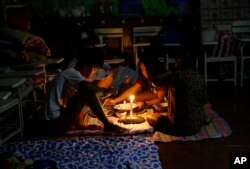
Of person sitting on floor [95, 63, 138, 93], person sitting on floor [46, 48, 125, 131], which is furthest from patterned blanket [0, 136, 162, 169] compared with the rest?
person sitting on floor [95, 63, 138, 93]

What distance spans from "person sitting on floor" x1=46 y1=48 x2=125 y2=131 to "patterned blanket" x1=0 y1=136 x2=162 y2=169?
0.85 feet

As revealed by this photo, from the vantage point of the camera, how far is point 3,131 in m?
5.14

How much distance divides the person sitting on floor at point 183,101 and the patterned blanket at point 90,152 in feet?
1.59

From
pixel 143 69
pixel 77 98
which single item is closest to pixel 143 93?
pixel 143 69

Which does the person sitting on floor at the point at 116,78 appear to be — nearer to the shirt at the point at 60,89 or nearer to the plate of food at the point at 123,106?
the plate of food at the point at 123,106

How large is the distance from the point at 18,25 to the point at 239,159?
5.58m

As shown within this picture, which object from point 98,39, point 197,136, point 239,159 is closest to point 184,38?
point 98,39

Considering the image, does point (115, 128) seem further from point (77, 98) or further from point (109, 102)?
point (109, 102)

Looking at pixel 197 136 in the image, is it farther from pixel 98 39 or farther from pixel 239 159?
pixel 98 39

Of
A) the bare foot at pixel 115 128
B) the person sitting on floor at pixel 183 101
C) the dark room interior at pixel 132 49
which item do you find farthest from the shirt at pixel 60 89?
the person sitting on floor at pixel 183 101

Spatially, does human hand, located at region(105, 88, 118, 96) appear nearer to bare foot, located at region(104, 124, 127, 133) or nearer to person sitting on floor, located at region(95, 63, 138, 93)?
person sitting on floor, located at region(95, 63, 138, 93)

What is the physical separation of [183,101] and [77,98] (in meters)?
1.34

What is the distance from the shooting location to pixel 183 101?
477cm

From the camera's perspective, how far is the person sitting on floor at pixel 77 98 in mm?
4887
